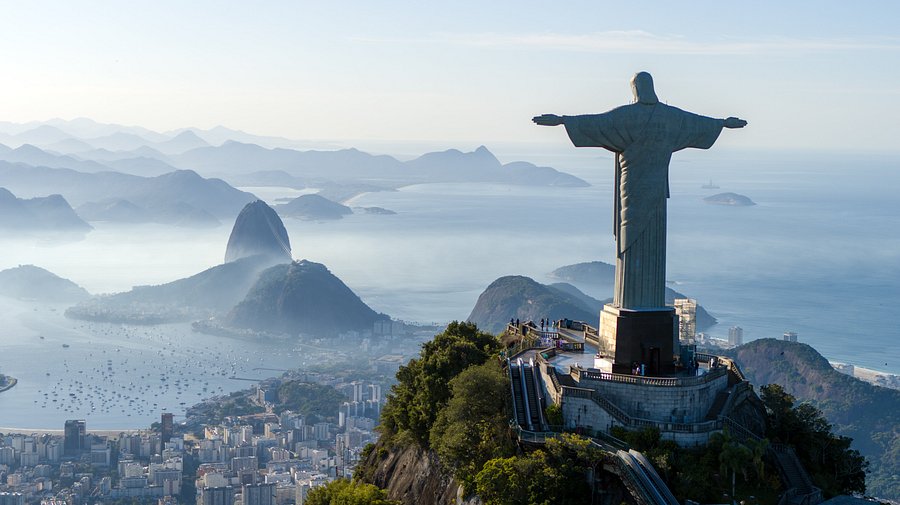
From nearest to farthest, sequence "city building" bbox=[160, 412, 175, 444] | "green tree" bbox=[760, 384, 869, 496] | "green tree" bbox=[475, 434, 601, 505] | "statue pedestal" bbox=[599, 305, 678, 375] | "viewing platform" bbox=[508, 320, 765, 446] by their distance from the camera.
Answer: "green tree" bbox=[475, 434, 601, 505]
"viewing platform" bbox=[508, 320, 765, 446]
"statue pedestal" bbox=[599, 305, 678, 375]
"green tree" bbox=[760, 384, 869, 496]
"city building" bbox=[160, 412, 175, 444]

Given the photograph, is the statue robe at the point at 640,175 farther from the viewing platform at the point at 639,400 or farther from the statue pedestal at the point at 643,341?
the viewing platform at the point at 639,400

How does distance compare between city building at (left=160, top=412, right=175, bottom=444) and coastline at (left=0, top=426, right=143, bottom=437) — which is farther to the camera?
coastline at (left=0, top=426, right=143, bottom=437)

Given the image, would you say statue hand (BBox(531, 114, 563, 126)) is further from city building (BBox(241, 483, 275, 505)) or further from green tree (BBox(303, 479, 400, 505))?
city building (BBox(241, 483, 275, 505))

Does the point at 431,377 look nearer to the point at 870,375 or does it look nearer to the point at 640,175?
the point at 640,175

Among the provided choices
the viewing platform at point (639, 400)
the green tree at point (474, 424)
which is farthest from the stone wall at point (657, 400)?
the green tree at point (474, 424)

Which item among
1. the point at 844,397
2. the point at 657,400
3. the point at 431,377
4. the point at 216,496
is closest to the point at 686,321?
the point at 657,400

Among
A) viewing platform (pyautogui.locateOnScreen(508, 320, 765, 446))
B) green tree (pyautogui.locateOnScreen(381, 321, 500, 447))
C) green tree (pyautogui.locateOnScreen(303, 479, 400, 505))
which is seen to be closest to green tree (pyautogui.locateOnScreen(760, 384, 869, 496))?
viewing platform (pyautogui.locateOnScreen(508, 320, 765, 446))
